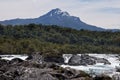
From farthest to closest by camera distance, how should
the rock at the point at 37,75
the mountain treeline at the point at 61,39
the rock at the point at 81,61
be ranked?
the mountain treeline at the point at 61,39
the rock at the point at 81,61
the rock at the point at 37,75

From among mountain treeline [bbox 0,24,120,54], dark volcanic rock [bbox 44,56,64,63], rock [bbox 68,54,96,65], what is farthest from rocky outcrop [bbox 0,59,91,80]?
mountain treeline [bbox 0,24,120,54]

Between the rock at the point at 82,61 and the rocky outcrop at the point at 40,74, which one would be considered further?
the rock at the point at 82,61

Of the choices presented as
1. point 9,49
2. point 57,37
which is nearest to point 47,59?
point 9,49

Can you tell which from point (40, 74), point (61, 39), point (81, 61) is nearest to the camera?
point (40, 74)

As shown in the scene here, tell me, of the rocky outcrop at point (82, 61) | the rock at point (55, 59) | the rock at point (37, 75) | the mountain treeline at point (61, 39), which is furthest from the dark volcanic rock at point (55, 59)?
the mountain treeline at point (61, 39)

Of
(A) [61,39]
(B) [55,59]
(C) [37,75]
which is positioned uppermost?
(C) [37,75]

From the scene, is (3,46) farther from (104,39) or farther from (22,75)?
(22,75)

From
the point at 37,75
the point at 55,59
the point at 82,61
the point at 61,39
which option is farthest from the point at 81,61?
the point at 61,39

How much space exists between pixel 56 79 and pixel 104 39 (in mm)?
157262

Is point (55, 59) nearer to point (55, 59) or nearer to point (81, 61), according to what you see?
point (55, 59)

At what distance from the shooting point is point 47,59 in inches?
3083

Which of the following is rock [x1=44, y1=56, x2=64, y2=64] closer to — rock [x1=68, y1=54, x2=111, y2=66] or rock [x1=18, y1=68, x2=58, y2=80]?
rock [x1=68, y1=54, x2=111, y2=66]

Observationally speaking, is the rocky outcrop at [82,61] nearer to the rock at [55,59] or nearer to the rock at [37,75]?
the rock at [55,59]

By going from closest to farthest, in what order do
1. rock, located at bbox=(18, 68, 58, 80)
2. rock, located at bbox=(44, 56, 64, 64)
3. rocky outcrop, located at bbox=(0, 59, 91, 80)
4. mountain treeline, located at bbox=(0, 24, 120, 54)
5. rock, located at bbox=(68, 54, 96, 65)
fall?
rock, located at bbox=(18, 68, 58, 80)
rocky outcrop, located at bbox=(0, 59, 91, 80)
rock, located at bbox=(68, 54, 96, 65)
rock, located at bbox=(44, 56, 64, 64)
mountain treeline, located at bbox=(0, 24, 120, 54)
